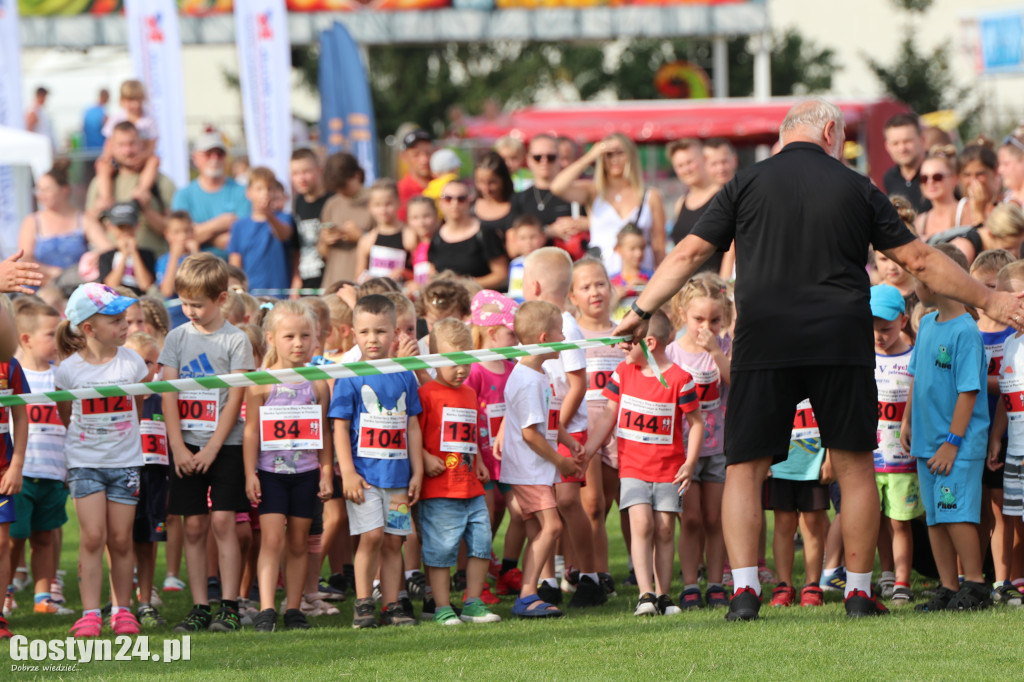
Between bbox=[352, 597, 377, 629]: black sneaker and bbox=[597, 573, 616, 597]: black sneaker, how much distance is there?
46.7 inches

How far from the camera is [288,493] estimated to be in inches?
251

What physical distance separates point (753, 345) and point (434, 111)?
31.5 meters

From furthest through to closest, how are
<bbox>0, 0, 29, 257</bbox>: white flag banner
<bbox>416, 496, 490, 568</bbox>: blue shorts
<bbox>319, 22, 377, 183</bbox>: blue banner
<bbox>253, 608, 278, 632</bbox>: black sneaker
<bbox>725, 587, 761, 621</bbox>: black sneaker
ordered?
<bbox>319, 22, 377, 183</bbox>: blue banner < <bbox>0, 0, 29, 257</bbox>: white flag banner < <bbox>416, 496, 490, 568</bbox>: blue shorts < <bbox>253, 608, 278, 632</bbox>: black sneaker < <bbox>725, 587, 761, 621</bbox>: black sneaker

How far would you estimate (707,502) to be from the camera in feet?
22.4

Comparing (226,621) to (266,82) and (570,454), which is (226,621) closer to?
(570,454)

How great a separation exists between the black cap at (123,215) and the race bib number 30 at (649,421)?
5.42 metres

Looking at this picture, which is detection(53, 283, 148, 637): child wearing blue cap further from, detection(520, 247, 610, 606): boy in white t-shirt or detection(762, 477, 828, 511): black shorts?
detection(762, 477, 828, 511): black shorts

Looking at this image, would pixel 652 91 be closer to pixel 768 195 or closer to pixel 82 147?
pixel 82 147

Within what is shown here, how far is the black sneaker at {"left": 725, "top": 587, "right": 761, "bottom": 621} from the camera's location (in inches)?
225

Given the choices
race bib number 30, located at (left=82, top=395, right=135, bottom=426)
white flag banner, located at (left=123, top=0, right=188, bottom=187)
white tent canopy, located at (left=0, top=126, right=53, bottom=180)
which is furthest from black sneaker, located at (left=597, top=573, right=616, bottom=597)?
white flag banner, located at (left=123, top=0, right=188, bottom=187)

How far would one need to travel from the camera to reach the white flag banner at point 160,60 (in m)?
15.5

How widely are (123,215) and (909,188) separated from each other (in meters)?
5.81

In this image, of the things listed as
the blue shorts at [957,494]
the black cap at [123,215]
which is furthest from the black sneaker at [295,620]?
the black cap at [123,215]

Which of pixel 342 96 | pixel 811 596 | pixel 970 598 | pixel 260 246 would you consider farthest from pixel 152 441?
pixel 342 96
